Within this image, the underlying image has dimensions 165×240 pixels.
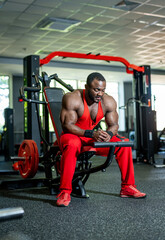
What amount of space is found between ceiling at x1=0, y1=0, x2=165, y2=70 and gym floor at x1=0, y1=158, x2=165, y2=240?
404 centimetres

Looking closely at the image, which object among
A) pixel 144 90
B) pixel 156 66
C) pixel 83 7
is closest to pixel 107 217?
pixel 144 90

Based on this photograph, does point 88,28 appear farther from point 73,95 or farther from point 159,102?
point 159,102

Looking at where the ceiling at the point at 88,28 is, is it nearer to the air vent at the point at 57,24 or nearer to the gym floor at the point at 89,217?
the air vent at the point at 57,24

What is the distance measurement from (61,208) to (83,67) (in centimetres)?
853

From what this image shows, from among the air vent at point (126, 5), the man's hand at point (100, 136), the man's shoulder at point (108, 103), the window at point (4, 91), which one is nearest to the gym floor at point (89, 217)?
the man's hand at point (100, 136)

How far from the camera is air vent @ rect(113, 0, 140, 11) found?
5.81 meters

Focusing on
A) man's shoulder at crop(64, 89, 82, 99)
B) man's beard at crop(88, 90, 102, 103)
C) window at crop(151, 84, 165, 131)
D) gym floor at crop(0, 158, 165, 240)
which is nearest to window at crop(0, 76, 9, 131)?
window at crop(151, 84, 165, 131)

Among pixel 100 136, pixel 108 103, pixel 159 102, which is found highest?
pixel 159 102

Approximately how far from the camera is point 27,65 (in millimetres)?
4590

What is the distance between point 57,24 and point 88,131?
484 cm

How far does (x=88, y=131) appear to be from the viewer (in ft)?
7.90

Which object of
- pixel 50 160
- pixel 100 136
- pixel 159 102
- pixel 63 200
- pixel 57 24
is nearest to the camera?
pixel 63 200

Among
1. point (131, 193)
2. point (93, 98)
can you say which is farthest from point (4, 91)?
point (131, 193)

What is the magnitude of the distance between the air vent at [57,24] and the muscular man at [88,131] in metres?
4.28
